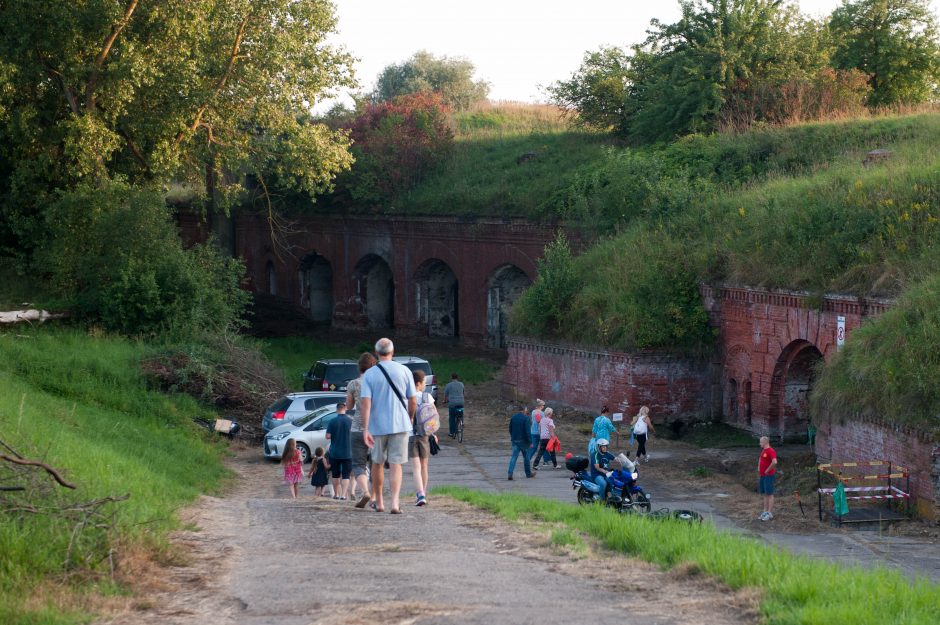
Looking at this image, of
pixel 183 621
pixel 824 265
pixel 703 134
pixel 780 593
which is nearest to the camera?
pixel 183 621

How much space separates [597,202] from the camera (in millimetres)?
30484

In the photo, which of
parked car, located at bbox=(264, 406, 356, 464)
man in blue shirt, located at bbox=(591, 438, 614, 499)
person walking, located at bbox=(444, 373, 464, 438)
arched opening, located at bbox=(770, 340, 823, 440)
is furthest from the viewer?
Answer: person walking, located at bbox=(444, 373, 464, 438)

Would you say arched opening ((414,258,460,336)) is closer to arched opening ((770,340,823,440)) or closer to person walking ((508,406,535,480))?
arched opening ((770,340,823,440))

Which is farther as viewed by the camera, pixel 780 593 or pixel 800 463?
pixel 800 463

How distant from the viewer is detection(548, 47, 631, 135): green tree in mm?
39219

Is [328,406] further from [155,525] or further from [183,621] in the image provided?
[183,621]

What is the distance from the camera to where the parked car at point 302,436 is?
2080 centimetres

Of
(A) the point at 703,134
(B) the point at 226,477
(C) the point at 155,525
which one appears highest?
(A) the point at 703,134

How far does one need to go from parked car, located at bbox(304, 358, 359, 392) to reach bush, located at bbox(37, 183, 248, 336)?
265cm

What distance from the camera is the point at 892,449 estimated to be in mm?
16656

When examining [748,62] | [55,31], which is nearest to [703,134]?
[748,62]

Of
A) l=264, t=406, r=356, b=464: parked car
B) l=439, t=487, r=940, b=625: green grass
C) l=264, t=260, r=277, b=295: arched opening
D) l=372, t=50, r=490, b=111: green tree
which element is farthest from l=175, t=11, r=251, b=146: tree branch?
l=372, t=50, r=490, b=111: green tree

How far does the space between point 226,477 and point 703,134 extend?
21504 millimetres

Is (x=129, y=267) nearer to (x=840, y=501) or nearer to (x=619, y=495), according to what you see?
(x=619, y=495)
